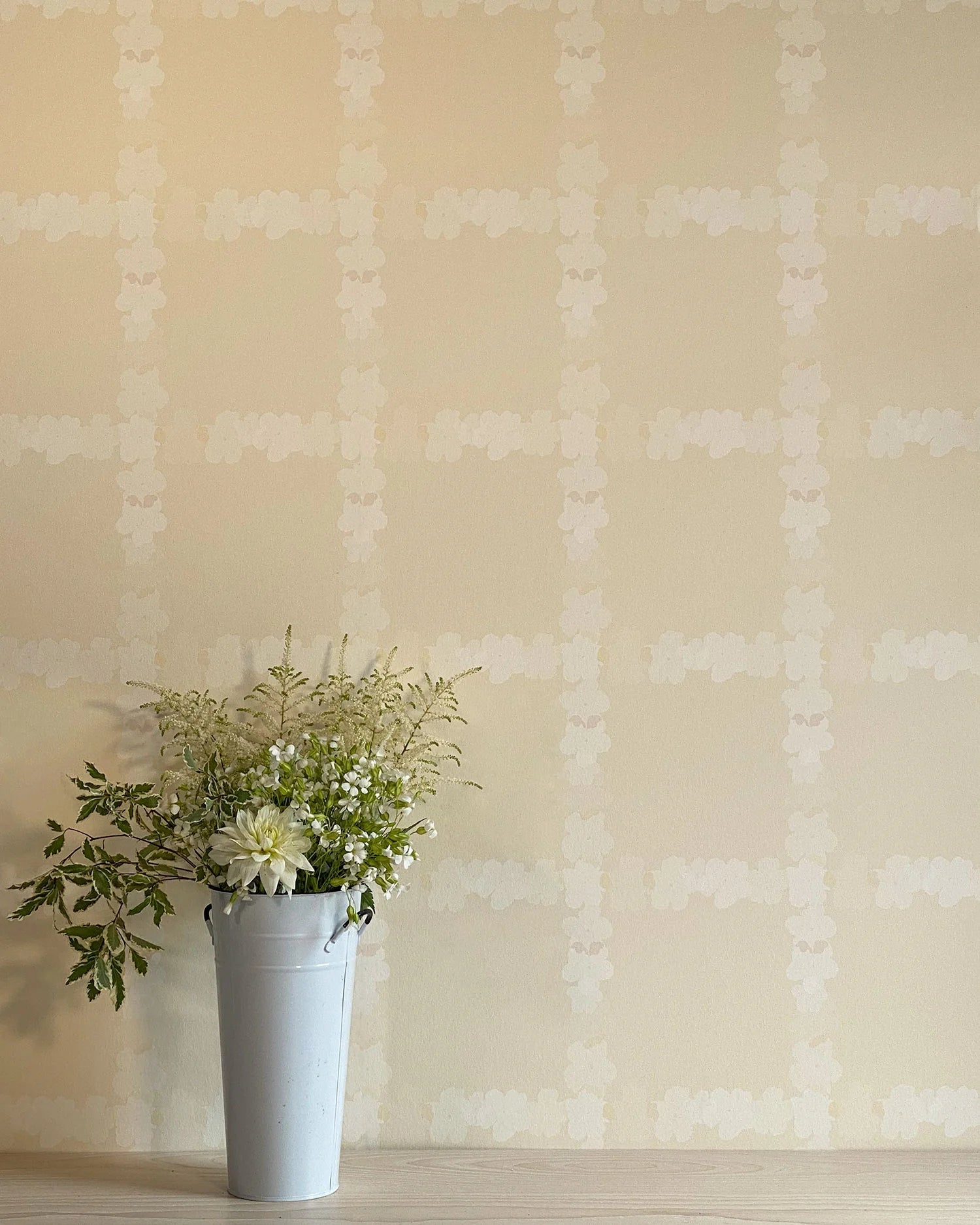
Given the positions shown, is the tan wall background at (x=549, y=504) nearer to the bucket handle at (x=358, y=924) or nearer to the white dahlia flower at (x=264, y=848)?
the bucket handle at (x=358, y=924)

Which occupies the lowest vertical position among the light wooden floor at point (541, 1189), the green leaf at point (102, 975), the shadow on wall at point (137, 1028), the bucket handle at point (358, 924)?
the light wooden floor at point (541, 1189)

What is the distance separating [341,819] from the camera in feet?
4.01

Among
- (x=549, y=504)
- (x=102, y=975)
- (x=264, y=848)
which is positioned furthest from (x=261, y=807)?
(x=549, y=504)

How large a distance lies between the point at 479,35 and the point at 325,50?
0.73ft

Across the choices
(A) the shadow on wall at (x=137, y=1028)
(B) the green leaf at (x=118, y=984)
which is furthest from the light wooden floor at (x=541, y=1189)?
(B) the green leaf at (x=118, y=984)

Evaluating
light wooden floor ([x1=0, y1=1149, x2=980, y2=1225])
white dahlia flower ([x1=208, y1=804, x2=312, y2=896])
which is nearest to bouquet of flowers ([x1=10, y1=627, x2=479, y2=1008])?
white dahlia flower ([x1=208, y1=804, x2=312, y2=896])

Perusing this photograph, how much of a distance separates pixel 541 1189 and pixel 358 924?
1.31 feet

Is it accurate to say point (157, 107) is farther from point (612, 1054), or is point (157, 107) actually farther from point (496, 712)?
point (612, 1054)

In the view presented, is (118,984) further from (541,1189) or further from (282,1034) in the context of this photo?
(541,1189)

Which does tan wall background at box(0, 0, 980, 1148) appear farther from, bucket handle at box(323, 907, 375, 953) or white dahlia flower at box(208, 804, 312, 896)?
white dahlia flower at box(208, 804, 312, 896)

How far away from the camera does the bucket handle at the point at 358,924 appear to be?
4.02 feet

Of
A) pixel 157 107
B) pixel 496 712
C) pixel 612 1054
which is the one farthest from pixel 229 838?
pixel 157 107

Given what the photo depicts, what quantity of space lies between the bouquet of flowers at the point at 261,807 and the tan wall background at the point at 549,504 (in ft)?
0.20

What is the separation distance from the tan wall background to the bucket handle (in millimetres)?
153
